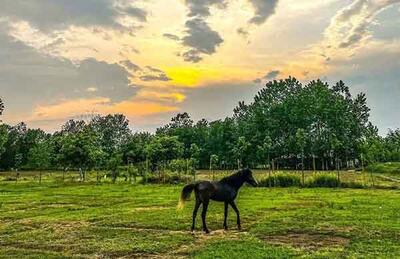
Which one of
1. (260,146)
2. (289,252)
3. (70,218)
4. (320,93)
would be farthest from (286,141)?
(289,252)

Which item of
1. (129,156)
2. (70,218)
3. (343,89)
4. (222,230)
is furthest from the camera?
(343,89)

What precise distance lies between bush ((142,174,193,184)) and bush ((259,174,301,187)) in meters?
15.7

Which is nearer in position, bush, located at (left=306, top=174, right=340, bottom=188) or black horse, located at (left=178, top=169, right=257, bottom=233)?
black horse, located at (left=178, top=169, right=257, bottom=233)

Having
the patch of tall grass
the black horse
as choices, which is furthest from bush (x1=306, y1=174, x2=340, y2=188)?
the black horse

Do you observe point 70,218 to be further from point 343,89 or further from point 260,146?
point 343,89

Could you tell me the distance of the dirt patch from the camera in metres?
16.1

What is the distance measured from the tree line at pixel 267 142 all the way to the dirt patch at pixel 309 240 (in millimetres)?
56090

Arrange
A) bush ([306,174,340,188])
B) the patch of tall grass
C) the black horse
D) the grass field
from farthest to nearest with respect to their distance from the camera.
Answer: bush ([306,174,340,188]) → the patch of tall grass → the black horse → the grass field

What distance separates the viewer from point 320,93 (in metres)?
109

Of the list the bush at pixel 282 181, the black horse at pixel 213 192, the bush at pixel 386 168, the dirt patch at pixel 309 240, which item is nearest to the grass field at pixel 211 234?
the dirt patch at pixel 309 240

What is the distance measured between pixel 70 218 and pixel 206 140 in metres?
100

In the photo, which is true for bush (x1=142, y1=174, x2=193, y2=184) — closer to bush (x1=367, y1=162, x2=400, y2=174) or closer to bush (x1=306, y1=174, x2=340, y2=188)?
bush (x1=306, y1=174, x2=340, y2=188)

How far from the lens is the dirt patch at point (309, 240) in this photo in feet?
52.9

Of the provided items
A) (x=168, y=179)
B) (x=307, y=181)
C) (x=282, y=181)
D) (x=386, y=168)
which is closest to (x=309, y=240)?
(x=307, y=181)
